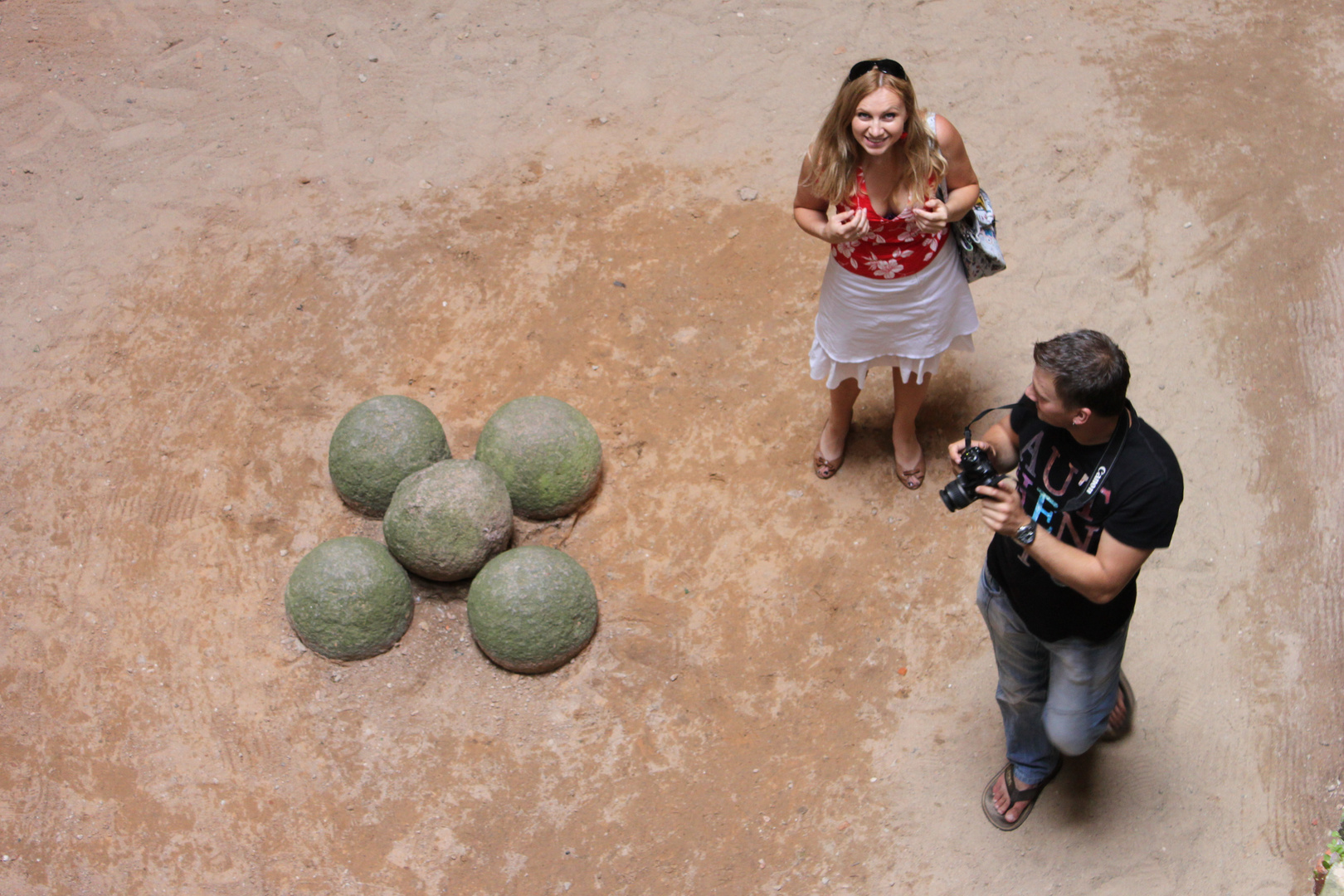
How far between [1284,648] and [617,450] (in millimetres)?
3182

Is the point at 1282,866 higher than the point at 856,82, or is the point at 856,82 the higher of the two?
the point at 856,82

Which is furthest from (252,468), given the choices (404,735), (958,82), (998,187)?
(958,82)

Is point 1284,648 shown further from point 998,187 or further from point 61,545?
point 61,545

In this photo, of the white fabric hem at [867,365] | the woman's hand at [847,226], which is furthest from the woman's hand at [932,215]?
the white fabric hem at [867,365]

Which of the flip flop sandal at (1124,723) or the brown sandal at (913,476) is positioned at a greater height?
the brown sandal at (913,476)

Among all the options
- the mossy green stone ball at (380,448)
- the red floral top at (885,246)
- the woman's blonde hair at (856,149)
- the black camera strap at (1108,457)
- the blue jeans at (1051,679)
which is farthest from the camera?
the mossy green stone ball at (380,448)

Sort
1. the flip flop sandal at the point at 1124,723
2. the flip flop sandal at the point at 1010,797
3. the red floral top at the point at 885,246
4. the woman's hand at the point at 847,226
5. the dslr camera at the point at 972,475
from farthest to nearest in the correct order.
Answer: the flip flop sandal at the point at 1124,723, the flip flop sandal at the point at 1010,797, the red floral top at the point at 885,246, the woman's hand at the point at 847,226, the dslr camera at the point at 972,475

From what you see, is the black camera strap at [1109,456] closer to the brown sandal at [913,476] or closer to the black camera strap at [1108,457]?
the black camera strap at [1108,457]

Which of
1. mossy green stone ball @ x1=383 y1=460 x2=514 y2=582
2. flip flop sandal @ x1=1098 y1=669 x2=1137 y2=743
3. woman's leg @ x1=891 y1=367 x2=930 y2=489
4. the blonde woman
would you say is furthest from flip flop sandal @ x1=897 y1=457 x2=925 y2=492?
mossy green stone ball @ x1=383 y1=460 x2=514 y2=582

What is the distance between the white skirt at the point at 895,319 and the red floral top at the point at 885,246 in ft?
0.13

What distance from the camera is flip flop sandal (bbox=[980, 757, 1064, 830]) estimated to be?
3.98m

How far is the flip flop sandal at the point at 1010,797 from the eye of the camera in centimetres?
398

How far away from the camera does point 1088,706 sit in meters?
3.42

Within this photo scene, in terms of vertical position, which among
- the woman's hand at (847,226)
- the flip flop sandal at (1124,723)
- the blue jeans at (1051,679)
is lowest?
the flip flop sandal at (1124,723)
